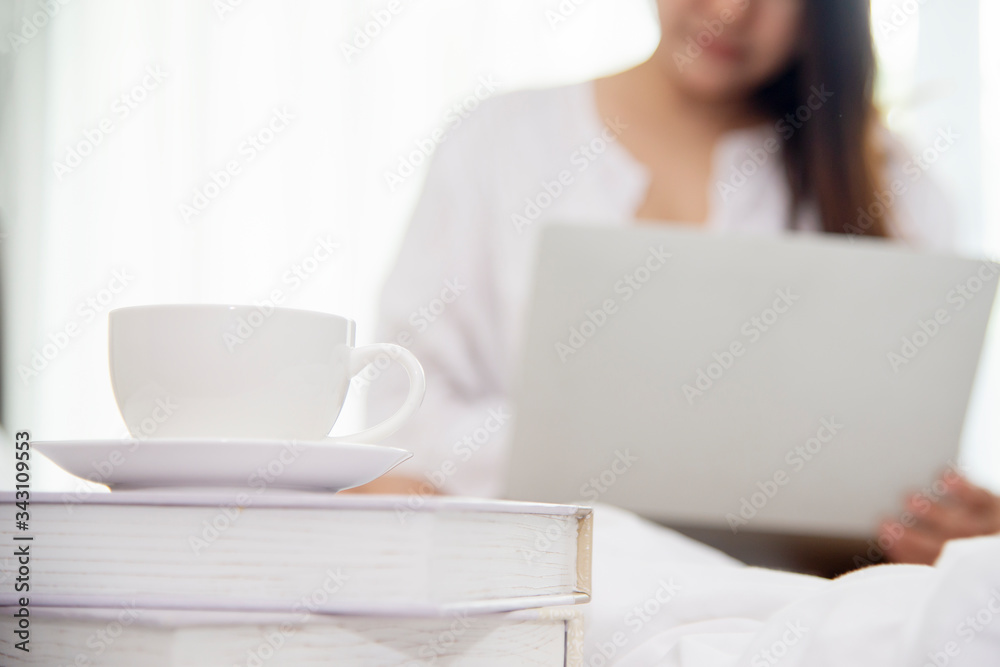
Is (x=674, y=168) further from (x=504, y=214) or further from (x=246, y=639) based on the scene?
(x=246, y=639)

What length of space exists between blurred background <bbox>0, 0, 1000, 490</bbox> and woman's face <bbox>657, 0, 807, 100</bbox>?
0.54m

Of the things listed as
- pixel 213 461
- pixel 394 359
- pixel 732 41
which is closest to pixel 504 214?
pixel 732 41

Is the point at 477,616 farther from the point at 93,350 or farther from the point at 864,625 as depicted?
the point at 93,350

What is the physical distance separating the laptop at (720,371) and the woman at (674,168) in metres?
0.53

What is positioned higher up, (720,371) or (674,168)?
(674,168)

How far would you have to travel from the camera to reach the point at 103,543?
29cm

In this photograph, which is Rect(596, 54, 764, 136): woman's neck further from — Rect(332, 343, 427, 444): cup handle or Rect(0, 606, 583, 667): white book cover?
Rect(0, 606, 583, 667): white book cover

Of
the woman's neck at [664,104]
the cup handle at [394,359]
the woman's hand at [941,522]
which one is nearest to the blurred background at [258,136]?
the woman's neck at [664,104]

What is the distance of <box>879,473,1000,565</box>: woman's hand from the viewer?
2.89ft

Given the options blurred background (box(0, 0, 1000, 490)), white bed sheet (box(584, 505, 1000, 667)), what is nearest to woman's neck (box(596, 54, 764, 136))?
blurred background (box(0, 0, 1000, 490))

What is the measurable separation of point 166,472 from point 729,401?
2.08 feet

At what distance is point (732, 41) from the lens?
1.53m

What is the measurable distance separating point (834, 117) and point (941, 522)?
85 cm

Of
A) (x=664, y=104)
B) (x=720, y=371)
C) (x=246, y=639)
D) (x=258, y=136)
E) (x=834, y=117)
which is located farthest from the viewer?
(x=258, y=136)
